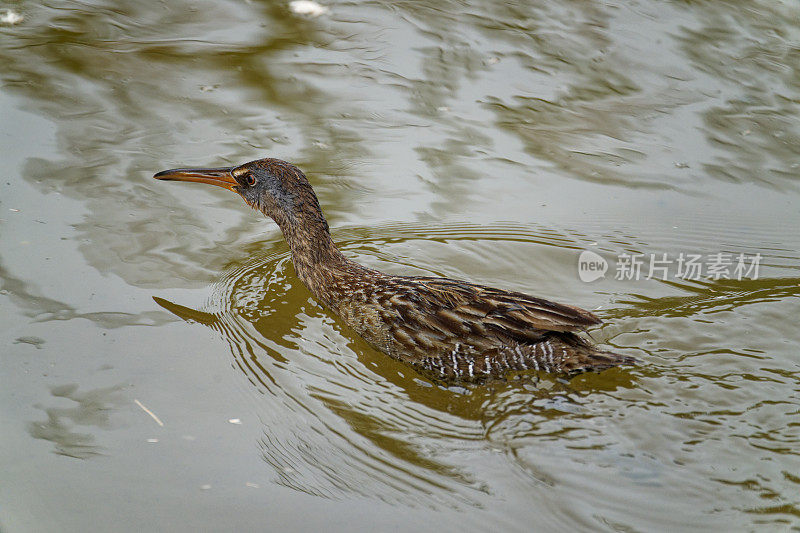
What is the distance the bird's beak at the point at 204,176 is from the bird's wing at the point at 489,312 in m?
1.78

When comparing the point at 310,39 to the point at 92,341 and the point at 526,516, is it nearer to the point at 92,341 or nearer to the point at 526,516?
the point at 92,341

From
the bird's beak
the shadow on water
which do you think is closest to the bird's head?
the bird's beak

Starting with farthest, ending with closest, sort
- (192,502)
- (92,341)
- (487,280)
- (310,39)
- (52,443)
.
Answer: (310,39) < (487,280) < (92,341) < (52,443) < (192,502)

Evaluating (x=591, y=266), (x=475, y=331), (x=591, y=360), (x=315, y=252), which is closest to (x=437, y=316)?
(x=475, y=331)

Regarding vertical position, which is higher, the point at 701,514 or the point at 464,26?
the point at 464,26

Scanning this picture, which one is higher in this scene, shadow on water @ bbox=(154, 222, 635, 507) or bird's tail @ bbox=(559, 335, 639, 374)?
bird's tail @ bbox=(559, 335, 639, 374)

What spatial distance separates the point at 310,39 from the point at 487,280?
4.17m

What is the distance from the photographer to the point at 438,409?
5.21 meters

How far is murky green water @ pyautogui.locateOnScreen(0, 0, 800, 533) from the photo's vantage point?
4488 mm

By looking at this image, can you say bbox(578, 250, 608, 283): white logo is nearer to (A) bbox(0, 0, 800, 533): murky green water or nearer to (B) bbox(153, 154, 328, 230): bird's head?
(A) bbox(0, 0, 800, 533): murky green water

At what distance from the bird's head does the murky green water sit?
0.45 m

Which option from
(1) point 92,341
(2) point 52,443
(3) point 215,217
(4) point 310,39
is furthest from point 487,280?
(4) point 310,39

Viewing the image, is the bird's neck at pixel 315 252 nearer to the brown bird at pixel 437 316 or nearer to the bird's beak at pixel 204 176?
the brown bird at pixel 437 316

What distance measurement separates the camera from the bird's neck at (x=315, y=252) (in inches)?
247
